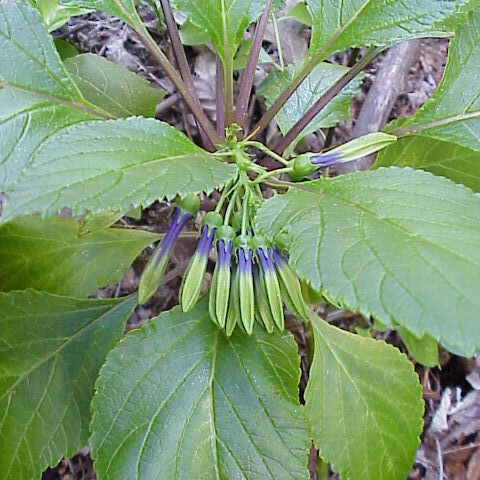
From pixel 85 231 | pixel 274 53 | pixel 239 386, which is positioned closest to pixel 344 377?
pixel 239 386

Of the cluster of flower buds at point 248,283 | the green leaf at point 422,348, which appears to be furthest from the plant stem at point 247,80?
the green leaf at point 422,348

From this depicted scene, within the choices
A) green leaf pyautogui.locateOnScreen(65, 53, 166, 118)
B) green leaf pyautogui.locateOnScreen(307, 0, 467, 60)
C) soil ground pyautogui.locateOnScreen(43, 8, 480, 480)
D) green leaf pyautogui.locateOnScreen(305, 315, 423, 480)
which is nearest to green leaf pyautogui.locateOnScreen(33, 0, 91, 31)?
green leaf pyautogui.locateOnScreen(65, 53, 166, 118)

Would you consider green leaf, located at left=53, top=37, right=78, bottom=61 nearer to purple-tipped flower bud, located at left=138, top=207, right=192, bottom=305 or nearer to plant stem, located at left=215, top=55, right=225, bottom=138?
plant stem, located at left=215, top=55, right=225, bottom=138

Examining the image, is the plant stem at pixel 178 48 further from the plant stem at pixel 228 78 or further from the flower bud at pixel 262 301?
the flower bud at pixel 262 301

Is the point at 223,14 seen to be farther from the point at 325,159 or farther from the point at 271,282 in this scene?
the point at 271,282

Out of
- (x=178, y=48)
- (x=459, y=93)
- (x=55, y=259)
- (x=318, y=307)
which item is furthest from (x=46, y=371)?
(x=459, y=93)

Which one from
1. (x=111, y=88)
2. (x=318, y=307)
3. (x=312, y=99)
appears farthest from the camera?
(x=318, y=307)

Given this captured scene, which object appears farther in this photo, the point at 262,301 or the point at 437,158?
the point at 437,158
